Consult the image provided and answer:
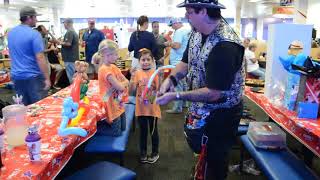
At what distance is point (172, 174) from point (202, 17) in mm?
1785

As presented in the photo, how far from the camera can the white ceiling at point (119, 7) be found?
42.3 ft

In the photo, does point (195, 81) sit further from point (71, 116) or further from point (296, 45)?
point (296, 45)

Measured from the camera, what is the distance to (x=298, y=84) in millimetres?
2064

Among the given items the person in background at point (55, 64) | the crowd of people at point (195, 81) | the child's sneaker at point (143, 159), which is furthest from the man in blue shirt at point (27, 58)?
the person in background at point (55, 64)

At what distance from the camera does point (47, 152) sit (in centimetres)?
155

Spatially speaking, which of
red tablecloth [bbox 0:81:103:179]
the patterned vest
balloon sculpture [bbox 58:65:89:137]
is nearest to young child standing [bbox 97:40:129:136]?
red tablecloth [bbox 0:81:103:179]

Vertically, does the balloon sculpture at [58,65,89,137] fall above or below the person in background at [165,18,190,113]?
below

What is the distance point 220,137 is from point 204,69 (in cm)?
37

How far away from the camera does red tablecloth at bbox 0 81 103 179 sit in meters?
1.35

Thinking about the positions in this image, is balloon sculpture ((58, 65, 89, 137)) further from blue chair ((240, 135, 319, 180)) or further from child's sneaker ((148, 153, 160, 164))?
child's sneaker ((148, 153, 160, 164))

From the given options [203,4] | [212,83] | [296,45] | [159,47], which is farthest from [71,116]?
[159,47]

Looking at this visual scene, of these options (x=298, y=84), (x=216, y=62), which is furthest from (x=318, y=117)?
(x=216, y=62)

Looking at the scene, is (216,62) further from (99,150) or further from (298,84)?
(99,150)

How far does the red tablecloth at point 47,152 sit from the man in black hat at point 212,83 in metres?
0.57
